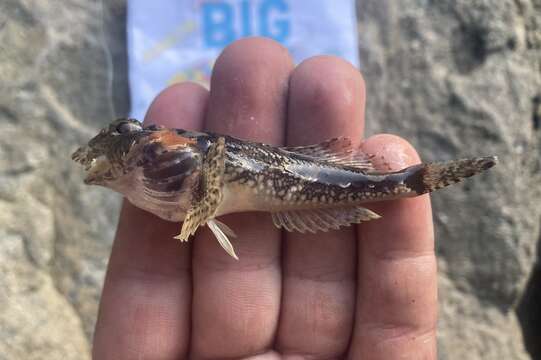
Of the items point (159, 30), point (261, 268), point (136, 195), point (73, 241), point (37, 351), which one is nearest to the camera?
point (136, 195)

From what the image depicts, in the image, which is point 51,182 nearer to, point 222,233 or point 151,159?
point 151,159

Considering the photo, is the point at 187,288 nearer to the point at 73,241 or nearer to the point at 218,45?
the point at 73,241

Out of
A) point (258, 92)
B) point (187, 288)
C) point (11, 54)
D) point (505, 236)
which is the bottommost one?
point (187, 288)

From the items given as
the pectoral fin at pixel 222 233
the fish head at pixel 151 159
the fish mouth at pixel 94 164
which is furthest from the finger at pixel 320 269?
the fish mouth at pixel 94 164

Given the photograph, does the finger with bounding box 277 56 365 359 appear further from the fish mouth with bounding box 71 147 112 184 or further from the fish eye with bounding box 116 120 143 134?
the fish mouth with bounding box 71 147 112 184

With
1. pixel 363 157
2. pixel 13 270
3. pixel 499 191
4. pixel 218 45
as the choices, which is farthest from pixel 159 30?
pixel 499 191

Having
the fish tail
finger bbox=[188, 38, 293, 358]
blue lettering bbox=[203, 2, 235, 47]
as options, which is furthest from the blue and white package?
the fish tail
